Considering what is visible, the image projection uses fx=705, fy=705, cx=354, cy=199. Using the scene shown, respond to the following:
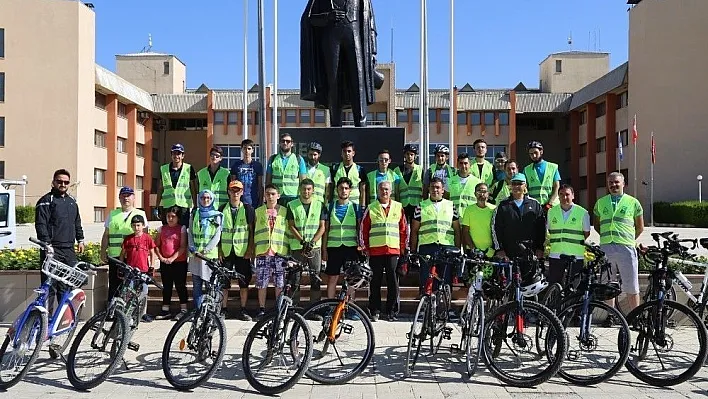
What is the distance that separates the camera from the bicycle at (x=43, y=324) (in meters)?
6.05

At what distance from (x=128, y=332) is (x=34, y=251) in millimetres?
4515

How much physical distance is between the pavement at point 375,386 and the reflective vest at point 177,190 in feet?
9.44

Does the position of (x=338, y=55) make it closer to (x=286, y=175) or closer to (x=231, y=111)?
(x=286, y=175)

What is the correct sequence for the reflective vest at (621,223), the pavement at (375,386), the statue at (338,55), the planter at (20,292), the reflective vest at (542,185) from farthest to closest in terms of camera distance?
1. the statue at (338,55)
2. the reflective vest at (542,185)
3. the planter at (20,292)
4. the reflective vest at (621,223)
5. the pavement at (375,386)

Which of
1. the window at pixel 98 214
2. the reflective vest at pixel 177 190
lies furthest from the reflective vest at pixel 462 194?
the window at pixel 98 214

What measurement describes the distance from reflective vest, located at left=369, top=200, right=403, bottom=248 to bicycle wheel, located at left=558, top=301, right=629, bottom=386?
250cm

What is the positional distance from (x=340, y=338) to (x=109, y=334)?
204cm

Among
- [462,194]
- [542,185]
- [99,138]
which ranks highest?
[99,138]

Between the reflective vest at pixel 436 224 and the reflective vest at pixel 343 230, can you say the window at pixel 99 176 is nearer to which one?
the reflective vest at pixel 343 230

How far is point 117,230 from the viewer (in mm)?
8531

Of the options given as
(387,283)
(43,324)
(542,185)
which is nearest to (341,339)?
(387,283)

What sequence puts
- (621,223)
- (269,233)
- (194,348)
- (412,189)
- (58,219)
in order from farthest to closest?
(412,189) → (269,233) → (621,223) → (58,219) → (194,348)

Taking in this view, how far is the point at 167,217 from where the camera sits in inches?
346

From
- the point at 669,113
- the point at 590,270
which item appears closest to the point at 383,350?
the point at 590,270
